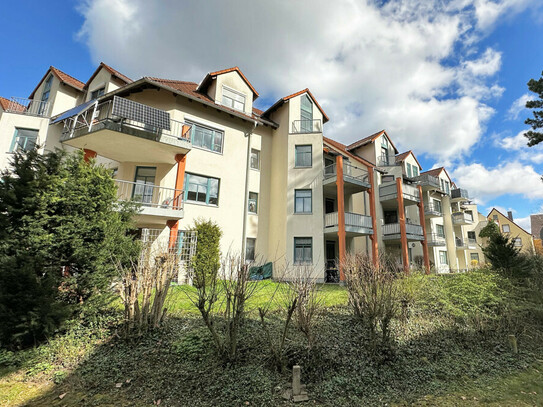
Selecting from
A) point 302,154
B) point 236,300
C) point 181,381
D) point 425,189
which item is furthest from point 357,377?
point 425,189

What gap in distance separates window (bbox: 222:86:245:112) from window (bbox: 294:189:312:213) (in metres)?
7.07

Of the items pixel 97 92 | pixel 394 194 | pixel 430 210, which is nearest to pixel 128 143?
pixel 97 92

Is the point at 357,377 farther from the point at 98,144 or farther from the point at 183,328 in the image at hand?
the point at 98,144

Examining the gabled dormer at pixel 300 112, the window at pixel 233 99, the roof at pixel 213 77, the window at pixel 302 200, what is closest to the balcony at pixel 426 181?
the gabled dormer at pixel 300 112

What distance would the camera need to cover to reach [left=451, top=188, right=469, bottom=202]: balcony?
3347cm

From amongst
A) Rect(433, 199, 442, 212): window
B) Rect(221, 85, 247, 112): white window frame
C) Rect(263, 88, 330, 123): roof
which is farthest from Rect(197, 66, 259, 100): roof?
Rect(433, 199, 442, 212): window

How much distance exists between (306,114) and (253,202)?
792 cm

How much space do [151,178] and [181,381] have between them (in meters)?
12.7

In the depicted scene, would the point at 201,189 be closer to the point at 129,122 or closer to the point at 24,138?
the point at 129,122

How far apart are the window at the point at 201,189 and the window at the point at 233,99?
5.60 meters

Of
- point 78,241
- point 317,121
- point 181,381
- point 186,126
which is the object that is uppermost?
point 317,121

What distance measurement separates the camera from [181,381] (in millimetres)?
4504

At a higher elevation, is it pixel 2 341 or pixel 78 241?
pixel 78 241

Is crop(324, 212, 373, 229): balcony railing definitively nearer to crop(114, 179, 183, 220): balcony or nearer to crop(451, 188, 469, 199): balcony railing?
crop(114, 179, 183, 220): balcony
